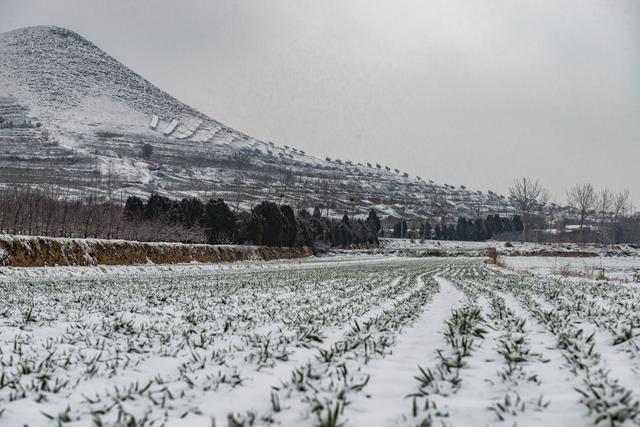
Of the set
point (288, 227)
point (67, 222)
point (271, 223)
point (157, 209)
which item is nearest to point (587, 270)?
point (67, 222)

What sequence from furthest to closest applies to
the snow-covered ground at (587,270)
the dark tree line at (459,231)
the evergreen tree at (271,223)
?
the dark tree line at (459,231) < the evergreen tree at (271,223) < the snow-covered ground at (587,270)

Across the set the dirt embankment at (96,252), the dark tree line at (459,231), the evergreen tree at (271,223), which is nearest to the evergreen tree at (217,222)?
the evergreen tree at (271,223)

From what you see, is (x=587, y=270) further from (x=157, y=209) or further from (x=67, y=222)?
(x=157, y=209)

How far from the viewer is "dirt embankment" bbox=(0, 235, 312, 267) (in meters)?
24.6

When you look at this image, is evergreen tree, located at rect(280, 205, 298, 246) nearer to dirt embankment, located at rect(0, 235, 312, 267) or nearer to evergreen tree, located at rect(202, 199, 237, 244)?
evergreen tree, located at rect(202, 199, 237, 244)

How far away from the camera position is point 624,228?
461 ft

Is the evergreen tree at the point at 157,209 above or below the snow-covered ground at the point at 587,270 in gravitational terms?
above

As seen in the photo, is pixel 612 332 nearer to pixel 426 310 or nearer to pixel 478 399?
pixel 478 399

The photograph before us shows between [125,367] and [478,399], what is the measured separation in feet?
10.3

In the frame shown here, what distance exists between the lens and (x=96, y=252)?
99.0 ft

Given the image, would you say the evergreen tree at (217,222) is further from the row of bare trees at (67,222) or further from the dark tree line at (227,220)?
the row of bare trees at (67,222)

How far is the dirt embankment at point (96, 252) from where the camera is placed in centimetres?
2459

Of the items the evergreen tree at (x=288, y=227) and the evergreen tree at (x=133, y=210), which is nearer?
the evergreen tree at (x=133, y=210)

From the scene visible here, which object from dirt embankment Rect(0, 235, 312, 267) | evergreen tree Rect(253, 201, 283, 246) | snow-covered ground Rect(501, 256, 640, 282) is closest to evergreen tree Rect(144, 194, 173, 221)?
dirt embankment Rect(0, 235, 312, 267)
